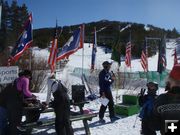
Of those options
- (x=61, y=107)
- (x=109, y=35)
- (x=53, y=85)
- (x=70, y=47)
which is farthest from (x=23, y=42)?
(x=109, y=35)

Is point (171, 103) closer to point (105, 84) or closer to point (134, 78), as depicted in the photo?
point (105, 84)

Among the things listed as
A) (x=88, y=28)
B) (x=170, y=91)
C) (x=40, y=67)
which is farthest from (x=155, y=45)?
(x=170, y=91)

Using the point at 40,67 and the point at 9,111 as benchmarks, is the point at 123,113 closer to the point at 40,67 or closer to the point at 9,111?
the point at 9,111

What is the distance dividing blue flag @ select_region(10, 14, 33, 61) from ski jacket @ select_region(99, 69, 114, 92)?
241cm

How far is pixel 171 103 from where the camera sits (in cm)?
252

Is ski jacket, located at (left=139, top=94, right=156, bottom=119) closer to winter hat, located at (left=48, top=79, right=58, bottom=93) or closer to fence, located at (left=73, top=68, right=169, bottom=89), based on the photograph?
winter hat, located at (left=48, top=79, right=58, bottom=93)

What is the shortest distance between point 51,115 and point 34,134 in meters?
2.02

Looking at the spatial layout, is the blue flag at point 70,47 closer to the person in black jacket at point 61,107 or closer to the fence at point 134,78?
the person in black jacket at point 61,107

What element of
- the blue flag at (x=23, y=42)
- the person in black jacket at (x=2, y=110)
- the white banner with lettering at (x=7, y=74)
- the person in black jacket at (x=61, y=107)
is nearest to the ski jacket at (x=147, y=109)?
the person in black jacket at (x=61, y=107)

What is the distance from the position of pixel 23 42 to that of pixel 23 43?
0.13 ft

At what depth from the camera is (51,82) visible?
7215 mm

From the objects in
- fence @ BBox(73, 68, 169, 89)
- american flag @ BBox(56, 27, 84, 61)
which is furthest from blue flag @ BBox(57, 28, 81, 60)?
fence @ BBox(73, 68, 169, 89)

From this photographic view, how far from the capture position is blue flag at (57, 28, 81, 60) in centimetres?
1083

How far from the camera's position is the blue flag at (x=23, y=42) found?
33.9 ft
